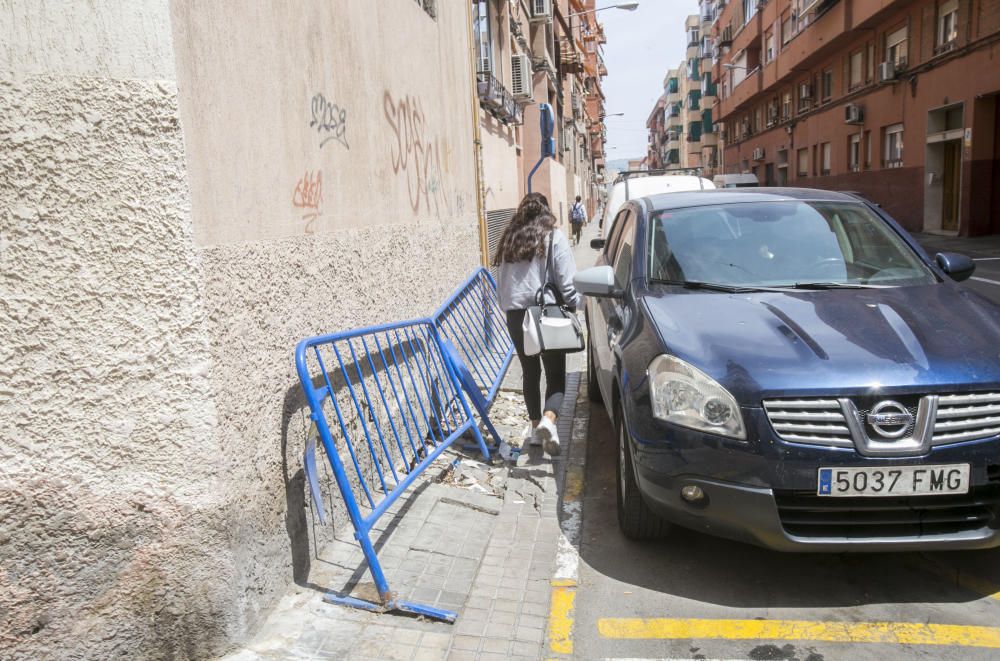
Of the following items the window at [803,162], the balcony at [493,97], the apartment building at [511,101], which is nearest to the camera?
the balcony at [493,97]

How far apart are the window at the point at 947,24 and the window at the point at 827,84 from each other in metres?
10.1

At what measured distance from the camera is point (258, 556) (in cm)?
324

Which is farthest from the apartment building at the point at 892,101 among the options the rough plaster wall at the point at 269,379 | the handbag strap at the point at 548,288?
the rough plaster wall at the point at 269,379

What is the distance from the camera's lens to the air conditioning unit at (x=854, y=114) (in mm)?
27891

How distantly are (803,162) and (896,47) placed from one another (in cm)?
1210

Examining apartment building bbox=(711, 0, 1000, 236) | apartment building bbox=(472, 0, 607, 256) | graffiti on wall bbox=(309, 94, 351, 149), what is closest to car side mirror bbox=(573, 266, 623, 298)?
graffiti on wall bbox=(309, 94, 351, 149)

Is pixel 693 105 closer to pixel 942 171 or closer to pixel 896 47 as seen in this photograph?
pixel 896 47

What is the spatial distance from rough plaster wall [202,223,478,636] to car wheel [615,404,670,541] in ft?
4.65

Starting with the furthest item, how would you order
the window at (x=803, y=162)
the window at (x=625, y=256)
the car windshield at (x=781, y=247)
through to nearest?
the window at (x=803, y=162)
the window at (x=625, y=256)
the car windshield at (x=781, y=247)

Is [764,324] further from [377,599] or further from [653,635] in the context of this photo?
[377,599]

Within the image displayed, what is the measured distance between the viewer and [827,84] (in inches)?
1296

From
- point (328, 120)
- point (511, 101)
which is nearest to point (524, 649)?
point (328, 120)

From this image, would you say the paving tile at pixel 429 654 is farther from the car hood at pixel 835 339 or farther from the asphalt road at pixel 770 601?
the car hood at pixel 835 339

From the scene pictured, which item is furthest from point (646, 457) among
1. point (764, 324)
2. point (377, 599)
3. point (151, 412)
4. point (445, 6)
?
point (445, 6)
